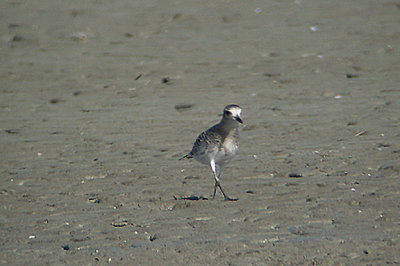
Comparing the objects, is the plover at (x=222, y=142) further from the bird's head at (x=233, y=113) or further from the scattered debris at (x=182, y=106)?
the scattered debris at (x=182, y=106)

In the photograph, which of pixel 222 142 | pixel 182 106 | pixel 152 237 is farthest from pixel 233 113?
pixel 182 106

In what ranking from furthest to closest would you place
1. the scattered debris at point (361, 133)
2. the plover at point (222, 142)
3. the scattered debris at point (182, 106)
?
the scattered debris at point (182, 106) < the scattered debris at point (361, 133) < the plover at point (222, 142)

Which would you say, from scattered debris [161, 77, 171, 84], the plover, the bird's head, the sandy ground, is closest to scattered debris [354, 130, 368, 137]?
the sandy ground

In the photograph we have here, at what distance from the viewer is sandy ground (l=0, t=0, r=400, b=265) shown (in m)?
6.04

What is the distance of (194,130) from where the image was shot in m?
10.1

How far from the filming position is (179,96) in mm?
11711

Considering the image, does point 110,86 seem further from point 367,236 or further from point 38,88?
point 367,236

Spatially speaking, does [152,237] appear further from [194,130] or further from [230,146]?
[194,130]

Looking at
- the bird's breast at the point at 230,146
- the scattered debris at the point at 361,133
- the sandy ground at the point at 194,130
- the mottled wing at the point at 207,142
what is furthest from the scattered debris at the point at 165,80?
the bird's breast at the point at 230,146

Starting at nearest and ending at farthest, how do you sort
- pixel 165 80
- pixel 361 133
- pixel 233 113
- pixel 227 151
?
1. pixel 233 113
2. pixel 227 151
3. pixel 361 133
4. pixel 165 80

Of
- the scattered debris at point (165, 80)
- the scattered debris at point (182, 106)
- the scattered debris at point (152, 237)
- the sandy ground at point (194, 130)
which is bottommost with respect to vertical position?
the scattered debris at point (165, 80)

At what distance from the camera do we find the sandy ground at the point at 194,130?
6039 millimetres

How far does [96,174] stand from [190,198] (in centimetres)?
→ 167

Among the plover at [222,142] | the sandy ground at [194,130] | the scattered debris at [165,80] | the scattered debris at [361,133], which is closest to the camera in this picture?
the sandy ground at [194,130]
